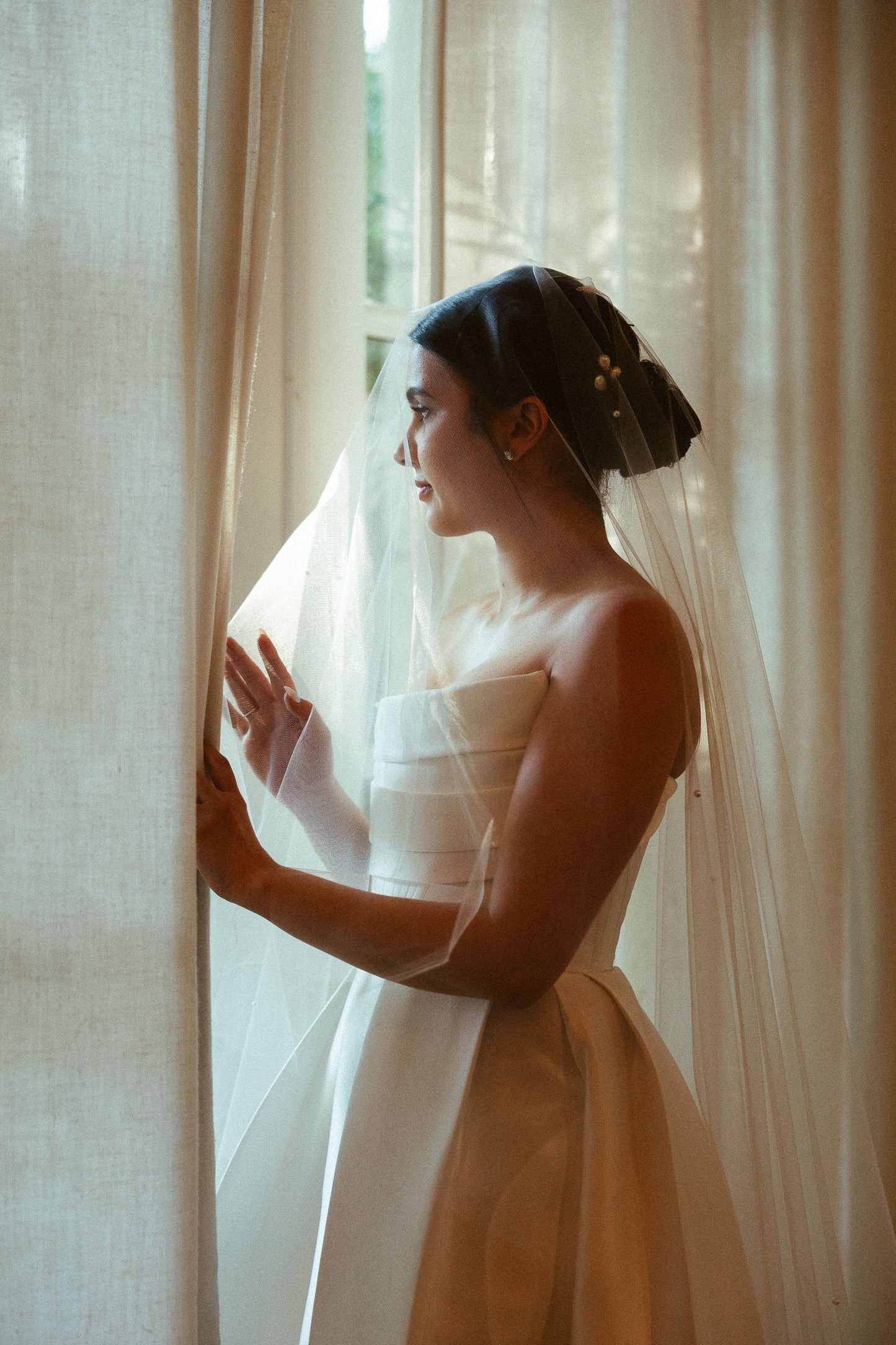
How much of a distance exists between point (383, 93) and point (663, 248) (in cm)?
45

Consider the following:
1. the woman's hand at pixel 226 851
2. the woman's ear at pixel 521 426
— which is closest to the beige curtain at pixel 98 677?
the woman's hand at pixel 226 851

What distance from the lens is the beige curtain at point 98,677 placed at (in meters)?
0.84

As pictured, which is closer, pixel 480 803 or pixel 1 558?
pixel 1 558

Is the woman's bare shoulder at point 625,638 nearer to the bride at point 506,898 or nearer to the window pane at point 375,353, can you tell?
the bride at point 506,898

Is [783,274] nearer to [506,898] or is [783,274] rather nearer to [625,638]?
[625,638]

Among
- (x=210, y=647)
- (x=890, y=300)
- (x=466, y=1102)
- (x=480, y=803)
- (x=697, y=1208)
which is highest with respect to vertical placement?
(x=890, y=300)

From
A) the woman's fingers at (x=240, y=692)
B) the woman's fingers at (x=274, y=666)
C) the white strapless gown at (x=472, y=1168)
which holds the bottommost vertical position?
the white strapless gown at (x=472, y=1168)

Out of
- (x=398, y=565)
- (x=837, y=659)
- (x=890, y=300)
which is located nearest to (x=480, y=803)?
(x=398, y=565)

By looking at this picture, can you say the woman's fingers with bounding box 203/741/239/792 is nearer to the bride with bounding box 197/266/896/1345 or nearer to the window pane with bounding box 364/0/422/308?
the bride with bounding box 197/266/896/1345

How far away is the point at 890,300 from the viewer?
5.60ft

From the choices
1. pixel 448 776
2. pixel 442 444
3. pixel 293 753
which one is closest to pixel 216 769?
pixel 293 753

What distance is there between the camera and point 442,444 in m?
1.03

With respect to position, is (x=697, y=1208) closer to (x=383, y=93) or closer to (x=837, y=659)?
(x=837, y=659)

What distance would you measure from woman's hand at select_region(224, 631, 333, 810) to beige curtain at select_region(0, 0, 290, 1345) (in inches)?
5.2
